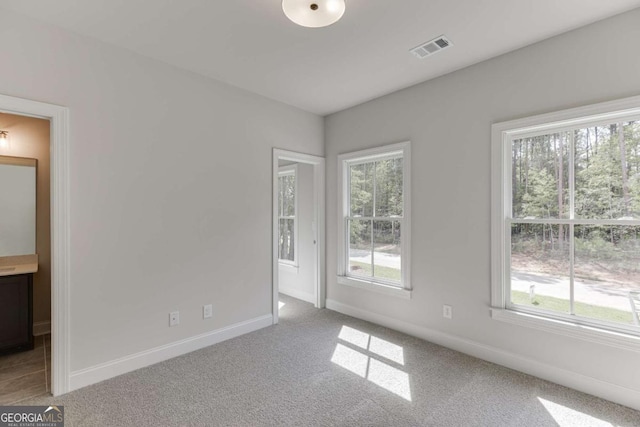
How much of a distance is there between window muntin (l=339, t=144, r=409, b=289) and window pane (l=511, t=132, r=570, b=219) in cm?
105

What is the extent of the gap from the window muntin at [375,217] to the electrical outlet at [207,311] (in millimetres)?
1747

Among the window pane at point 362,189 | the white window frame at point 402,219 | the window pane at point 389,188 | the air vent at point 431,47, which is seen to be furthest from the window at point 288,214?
the air vent at point 431,47

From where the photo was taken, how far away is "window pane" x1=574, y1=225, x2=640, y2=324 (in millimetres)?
2166

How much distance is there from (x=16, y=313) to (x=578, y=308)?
16.2 feet

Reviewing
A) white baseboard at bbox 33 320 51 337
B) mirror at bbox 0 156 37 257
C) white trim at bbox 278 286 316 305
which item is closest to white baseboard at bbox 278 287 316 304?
white trim at bbox 278 286 316 305

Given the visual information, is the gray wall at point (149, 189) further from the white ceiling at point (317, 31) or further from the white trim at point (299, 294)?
the white trim at point (299, 294)

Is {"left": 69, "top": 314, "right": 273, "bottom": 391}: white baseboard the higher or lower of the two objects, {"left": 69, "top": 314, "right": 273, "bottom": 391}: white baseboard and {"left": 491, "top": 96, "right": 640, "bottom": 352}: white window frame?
the lower

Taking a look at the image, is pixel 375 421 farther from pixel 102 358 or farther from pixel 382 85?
pixel 382 85

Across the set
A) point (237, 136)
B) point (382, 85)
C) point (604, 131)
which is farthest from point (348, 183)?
point (604, 131)

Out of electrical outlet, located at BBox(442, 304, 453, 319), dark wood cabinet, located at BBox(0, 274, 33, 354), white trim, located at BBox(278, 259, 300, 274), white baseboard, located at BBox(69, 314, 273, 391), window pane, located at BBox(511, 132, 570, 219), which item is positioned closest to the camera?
white baseboard, located at BBox(69, 314, 273, 391)

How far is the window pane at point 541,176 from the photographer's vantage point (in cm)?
245

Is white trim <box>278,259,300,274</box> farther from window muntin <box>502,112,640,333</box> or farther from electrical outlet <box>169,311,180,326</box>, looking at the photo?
window muntin <box>502,112,640,333</box>

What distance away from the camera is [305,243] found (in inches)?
182

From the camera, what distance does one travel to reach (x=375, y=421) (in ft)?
6.38
